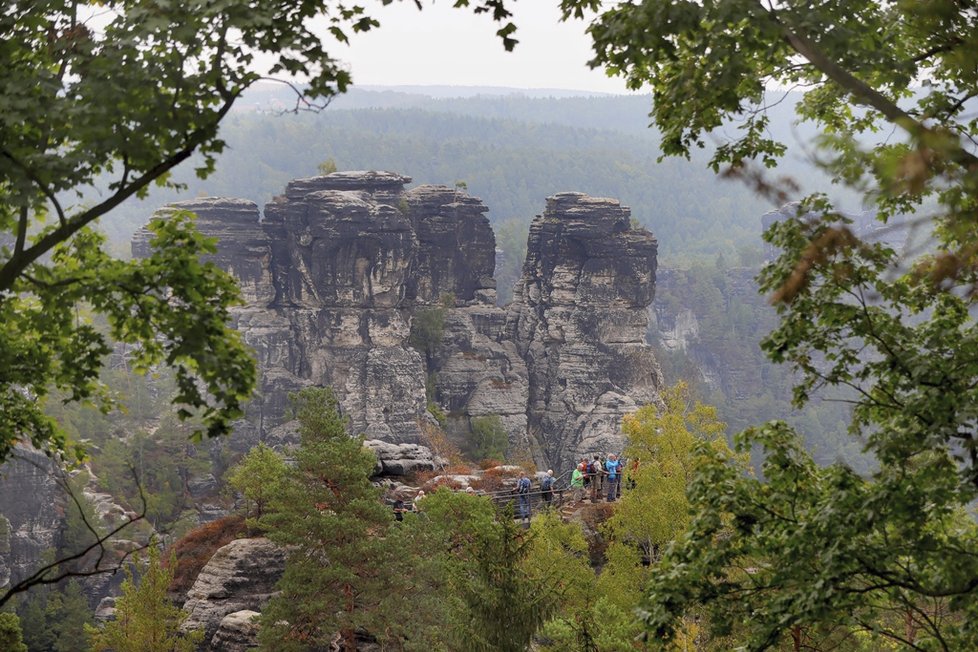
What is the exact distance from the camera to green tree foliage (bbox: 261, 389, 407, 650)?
1928cm

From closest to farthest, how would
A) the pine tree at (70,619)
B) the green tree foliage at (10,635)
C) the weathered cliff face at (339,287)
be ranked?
the green tree foliage at (10,635)
the pine tree at (70,619)
the weathered cliff face at (339,287)

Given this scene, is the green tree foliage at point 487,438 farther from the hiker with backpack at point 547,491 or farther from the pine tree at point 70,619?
the hiker with backpack at point 547,491

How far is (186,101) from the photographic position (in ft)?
21.4

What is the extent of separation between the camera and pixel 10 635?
13727mm

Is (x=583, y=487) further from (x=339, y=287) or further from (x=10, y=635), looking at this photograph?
(x=339, y=287)

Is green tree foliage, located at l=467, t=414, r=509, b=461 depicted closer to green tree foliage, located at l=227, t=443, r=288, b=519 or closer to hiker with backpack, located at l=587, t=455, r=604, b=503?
green tree foliage, located at l=227, t=443, r=288, b=519

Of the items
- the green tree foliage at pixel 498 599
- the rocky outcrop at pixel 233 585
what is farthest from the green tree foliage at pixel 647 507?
the rocky outcrop at pixel 233 585

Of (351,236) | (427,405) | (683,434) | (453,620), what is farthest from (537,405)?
(453,620)

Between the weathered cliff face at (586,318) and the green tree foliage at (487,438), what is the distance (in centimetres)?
436

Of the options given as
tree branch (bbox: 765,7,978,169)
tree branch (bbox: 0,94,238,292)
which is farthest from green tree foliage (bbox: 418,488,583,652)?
tree branch (bbox: 765,7,978,169)

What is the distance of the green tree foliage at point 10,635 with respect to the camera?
13305 mm

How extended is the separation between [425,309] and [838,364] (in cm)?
6677

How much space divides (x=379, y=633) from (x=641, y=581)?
527 centimetres

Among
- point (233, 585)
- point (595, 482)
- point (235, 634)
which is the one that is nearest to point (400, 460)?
point (595, 482)
